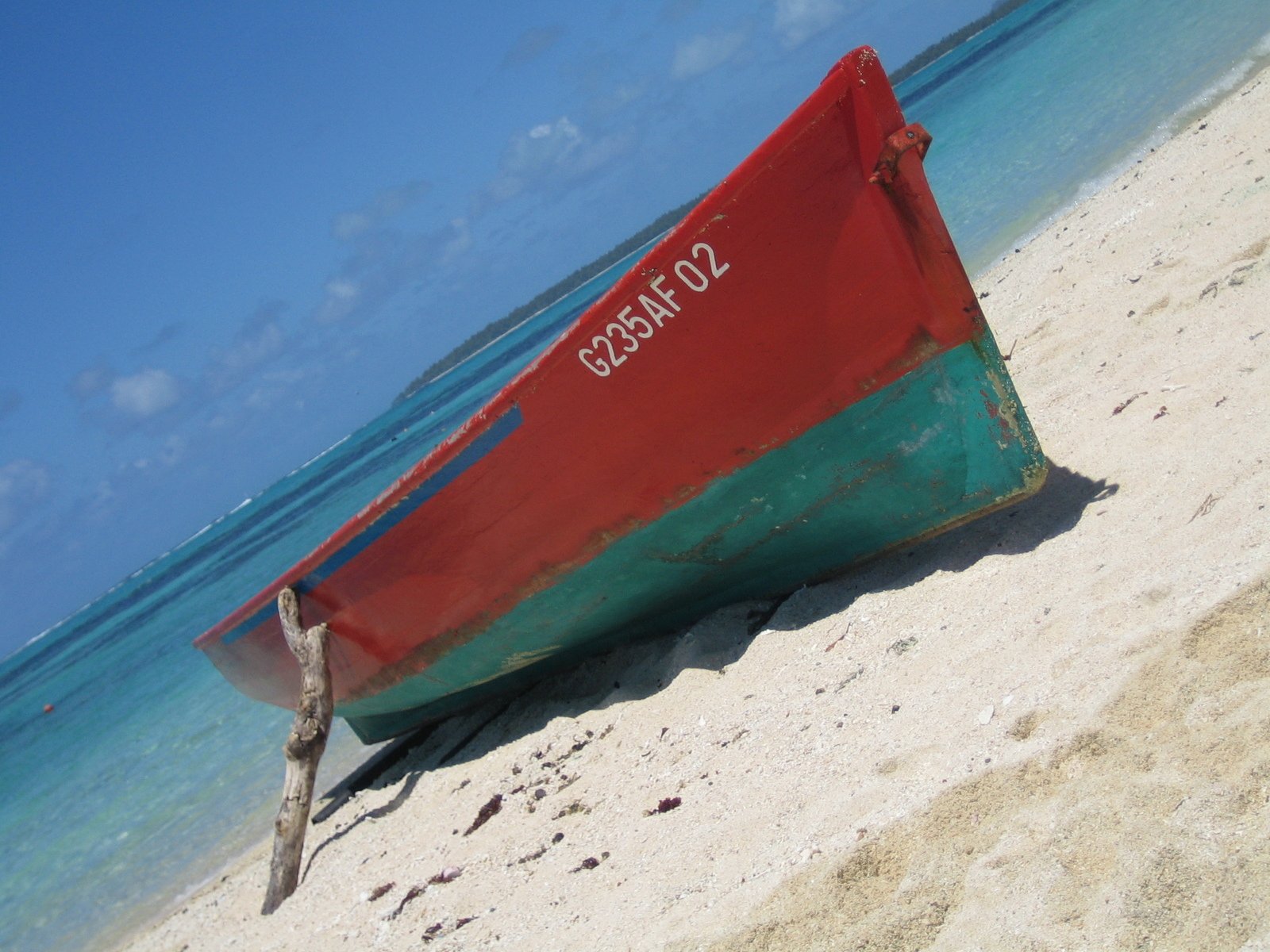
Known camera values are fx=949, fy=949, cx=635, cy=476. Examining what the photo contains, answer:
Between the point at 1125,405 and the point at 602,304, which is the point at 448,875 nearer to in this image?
the point at 602,304

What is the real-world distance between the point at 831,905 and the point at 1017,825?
→ 1.43 feet

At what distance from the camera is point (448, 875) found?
3432mm

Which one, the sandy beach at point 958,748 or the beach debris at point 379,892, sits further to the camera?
the beach debris at point 379,892

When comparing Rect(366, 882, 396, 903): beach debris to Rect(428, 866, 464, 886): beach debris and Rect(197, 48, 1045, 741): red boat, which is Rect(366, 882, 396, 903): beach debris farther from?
Rect(197, 48, 1045, 741): red boat

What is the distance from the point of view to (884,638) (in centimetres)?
317

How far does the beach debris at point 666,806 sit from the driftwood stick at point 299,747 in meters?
2.18

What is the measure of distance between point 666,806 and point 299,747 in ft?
7.84

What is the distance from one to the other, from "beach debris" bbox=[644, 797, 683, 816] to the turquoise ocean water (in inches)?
154

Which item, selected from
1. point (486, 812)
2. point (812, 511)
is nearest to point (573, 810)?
point (486, 812)

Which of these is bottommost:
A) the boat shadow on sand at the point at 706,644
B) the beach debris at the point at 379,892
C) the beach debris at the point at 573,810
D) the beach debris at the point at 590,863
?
the boat shadow on sand at the point at 706,644

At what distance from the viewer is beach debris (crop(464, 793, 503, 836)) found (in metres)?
3.76

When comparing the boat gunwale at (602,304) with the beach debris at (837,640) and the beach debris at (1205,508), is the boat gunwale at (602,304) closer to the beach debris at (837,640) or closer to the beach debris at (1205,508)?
the beach debris at (837,640)

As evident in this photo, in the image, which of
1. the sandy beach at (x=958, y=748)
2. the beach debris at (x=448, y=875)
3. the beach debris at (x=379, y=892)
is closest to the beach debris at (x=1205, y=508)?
the sandy beach at (x=958, y=748)

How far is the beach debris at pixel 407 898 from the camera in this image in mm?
3391
